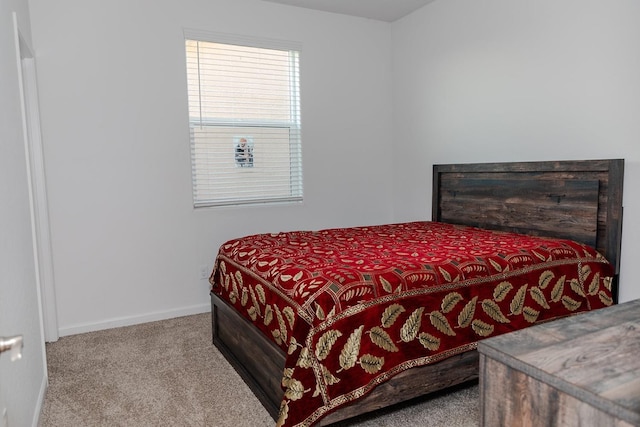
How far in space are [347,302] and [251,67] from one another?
2745 millimetres

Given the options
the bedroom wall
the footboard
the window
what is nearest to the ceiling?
the bedroom wall

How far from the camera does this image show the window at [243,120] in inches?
150

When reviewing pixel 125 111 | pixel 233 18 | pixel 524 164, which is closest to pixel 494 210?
pixel 524 164

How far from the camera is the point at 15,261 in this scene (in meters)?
1.97

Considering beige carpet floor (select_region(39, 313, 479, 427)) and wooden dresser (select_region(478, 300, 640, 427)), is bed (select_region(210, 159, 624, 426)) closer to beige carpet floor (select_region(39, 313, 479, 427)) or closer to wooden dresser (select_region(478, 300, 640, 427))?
beige carpet floor (select_region(39, 313, 479, 427))

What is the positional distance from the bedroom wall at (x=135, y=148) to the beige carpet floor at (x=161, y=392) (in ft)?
1.62

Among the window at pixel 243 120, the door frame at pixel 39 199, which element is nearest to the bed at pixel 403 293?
the window at pixel 243 120

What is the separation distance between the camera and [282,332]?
6.70 ft

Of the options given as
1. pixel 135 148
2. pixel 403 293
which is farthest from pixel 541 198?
pixel 135 148

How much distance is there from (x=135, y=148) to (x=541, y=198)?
300cm

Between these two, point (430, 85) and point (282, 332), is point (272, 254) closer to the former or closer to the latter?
point (282, 332)

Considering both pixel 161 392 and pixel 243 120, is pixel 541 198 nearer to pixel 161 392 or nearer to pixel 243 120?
pixel 243 120

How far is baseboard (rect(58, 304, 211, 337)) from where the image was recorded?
3416 millimetres

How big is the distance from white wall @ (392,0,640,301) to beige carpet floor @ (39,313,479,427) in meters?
1.70
